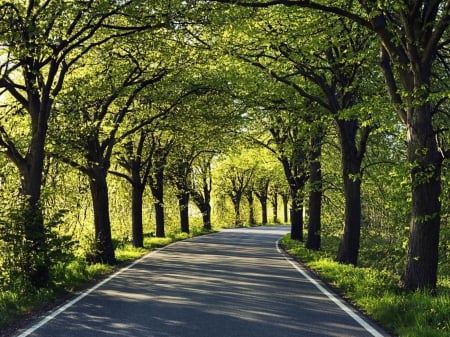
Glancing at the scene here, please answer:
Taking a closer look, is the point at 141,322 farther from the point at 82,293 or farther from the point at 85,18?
the point at 85,18

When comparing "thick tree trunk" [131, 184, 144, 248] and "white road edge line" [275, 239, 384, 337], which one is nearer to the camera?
"white road edge line" [275, 239, 384, 337]

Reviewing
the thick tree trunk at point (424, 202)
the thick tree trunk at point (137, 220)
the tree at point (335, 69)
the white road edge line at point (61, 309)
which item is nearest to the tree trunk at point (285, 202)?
the thick tree trunk at point (137, 220)

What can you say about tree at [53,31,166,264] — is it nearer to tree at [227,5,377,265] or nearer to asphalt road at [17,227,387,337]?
tree at [227,5,377,265]

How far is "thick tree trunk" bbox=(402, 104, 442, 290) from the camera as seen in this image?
9.62 m

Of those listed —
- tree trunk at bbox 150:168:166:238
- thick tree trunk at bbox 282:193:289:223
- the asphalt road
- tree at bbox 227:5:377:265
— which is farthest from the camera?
thick tree trunk at bbox 282:193:289:223

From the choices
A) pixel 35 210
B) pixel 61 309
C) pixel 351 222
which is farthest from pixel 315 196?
pixel 61 309

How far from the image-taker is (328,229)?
2548 cm

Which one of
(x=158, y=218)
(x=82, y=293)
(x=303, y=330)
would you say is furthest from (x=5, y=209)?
(x=158, y=218)

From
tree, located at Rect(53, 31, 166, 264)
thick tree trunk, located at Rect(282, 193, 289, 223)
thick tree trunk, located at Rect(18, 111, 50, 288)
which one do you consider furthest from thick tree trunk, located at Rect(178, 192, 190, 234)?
thick tree trunk, located at Rect(18, 111, 50, 288)

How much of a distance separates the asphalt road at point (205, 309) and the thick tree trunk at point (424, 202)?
1.64m

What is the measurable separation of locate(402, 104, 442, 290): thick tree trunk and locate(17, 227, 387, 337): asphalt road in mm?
1643

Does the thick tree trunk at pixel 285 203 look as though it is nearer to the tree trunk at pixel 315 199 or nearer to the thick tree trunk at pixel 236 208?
the thick tree trunk at pixel 236 208

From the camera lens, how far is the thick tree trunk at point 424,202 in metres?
9.62

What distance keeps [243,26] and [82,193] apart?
527 inches
